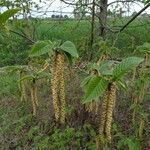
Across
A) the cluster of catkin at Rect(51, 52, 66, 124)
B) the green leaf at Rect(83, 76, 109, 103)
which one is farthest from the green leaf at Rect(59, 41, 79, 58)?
the green leaf at Rect(83, 76, 109, 103)

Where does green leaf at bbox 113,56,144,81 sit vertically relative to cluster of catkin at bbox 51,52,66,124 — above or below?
above

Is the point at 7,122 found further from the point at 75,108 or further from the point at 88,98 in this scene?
the point at 88,98

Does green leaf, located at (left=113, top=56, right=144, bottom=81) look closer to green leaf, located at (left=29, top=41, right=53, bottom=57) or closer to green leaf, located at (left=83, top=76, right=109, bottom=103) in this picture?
green leaf, located at (left=83, top=76, right=109, bottom=103)

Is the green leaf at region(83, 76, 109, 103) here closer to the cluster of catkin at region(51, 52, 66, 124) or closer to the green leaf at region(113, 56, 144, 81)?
the green leaf at region(113, 56, 144, 81)

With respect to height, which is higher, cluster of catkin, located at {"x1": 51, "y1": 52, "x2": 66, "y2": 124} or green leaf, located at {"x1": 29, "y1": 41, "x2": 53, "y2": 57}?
green leaf, located at {"x1": 29, "y1": 41, "x2": 53, "y2": 57}

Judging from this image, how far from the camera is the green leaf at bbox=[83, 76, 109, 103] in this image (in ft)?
5.50

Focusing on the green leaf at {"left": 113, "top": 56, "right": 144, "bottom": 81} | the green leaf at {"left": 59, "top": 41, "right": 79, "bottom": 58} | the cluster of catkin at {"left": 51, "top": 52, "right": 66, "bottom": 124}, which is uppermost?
the green leaf at {"left": 59, "top": 41, "right": 79, "bottom": 58}

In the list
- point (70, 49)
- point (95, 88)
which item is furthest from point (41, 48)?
point (95, 88)

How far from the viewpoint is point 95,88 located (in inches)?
66.6

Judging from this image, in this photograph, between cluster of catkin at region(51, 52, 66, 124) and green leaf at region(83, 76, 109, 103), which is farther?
cluster of catkin at region(51, 52, 66, 124)

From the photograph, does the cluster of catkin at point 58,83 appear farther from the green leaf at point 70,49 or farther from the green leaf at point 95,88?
the green leaf at point 95,88

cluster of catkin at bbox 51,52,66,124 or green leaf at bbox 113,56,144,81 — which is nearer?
green leaf at bbox 113,56,144,81

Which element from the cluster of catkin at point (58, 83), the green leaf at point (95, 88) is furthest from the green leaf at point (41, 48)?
the green leaf at point (95, 88)

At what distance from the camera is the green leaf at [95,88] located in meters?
1.68
